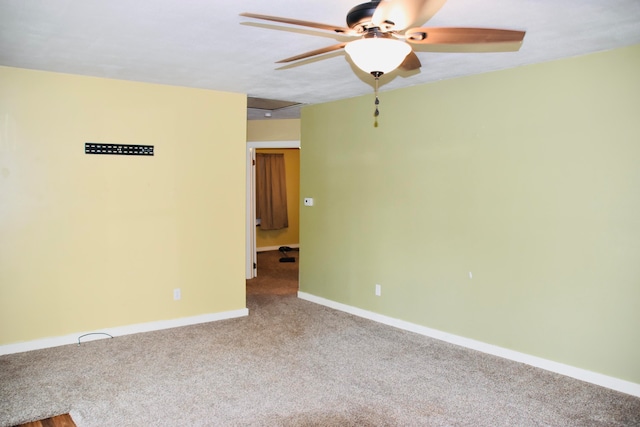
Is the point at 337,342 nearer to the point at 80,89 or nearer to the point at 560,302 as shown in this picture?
the point at 560,302

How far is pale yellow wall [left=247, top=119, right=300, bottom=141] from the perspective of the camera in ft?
21.8

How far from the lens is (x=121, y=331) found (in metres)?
4.37

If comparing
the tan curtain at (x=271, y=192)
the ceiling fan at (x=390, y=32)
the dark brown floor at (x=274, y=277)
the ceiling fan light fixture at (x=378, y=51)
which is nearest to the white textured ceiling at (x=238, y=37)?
the ceiling fan at (x=390, y=32)

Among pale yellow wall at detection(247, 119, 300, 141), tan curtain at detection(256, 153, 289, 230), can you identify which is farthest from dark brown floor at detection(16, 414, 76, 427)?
tan curtain at detection(256, 153, 289, 230)

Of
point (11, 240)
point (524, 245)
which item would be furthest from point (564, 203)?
point (11, 240)

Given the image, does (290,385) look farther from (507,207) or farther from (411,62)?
(411,62)

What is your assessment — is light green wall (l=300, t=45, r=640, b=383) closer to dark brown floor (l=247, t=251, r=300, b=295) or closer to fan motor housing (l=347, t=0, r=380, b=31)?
dark brown floor (l=247, t=251, r=300, b=295)

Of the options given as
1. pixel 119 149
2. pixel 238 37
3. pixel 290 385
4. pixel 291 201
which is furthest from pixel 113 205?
pixel 291 201

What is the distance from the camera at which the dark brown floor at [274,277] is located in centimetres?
620

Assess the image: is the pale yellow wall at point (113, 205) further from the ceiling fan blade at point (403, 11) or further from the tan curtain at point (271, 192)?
the tan curtain at point (271, 192)

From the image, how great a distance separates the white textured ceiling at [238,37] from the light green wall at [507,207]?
30 cm

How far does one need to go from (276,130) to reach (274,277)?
87.3 inches

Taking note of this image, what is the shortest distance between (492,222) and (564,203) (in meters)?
0.59

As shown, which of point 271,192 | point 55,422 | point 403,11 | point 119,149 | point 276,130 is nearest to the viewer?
point 403,11
